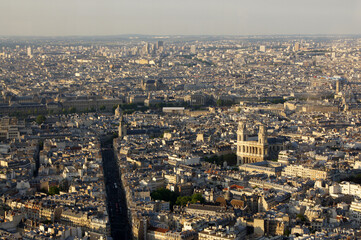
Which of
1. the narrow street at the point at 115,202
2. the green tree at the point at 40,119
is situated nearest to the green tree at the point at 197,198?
the narrow street at the point at 115,202

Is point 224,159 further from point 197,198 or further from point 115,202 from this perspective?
point 115,202

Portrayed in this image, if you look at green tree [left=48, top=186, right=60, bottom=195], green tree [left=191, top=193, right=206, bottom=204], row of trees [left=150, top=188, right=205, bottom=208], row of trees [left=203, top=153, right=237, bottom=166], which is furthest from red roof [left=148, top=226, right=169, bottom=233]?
row of trees [left=203, top=153, right=237, bottom=166]

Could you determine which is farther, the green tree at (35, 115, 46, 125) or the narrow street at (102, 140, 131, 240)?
the green tree at (35, 115, 46, 125)

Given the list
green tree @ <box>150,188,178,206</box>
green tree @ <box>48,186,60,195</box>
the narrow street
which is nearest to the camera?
the narrow street

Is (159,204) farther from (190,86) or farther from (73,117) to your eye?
(190,86)

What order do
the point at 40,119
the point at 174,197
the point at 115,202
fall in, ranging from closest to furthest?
1. the point at 115,202
2. the point at 174,197
3. the point at 40,119

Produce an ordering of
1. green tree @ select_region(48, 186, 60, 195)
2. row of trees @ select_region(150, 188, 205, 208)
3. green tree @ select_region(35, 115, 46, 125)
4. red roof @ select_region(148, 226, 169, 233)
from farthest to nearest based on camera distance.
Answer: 1. green tree @ select_region(35, 115, 46, 125)
2. green tree @ select_region(48, 186, 60, 195)
3. row of trees @ select_region(150, 188, 205, 208)
4. red roof @ select_region(148, 226, 169, 233)

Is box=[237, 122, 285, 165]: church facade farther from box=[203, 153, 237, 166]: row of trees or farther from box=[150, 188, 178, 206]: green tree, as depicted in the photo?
box=[150, 188, 178, 206]: green tree

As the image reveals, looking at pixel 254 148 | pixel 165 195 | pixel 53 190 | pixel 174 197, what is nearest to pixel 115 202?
pixel 165 195
